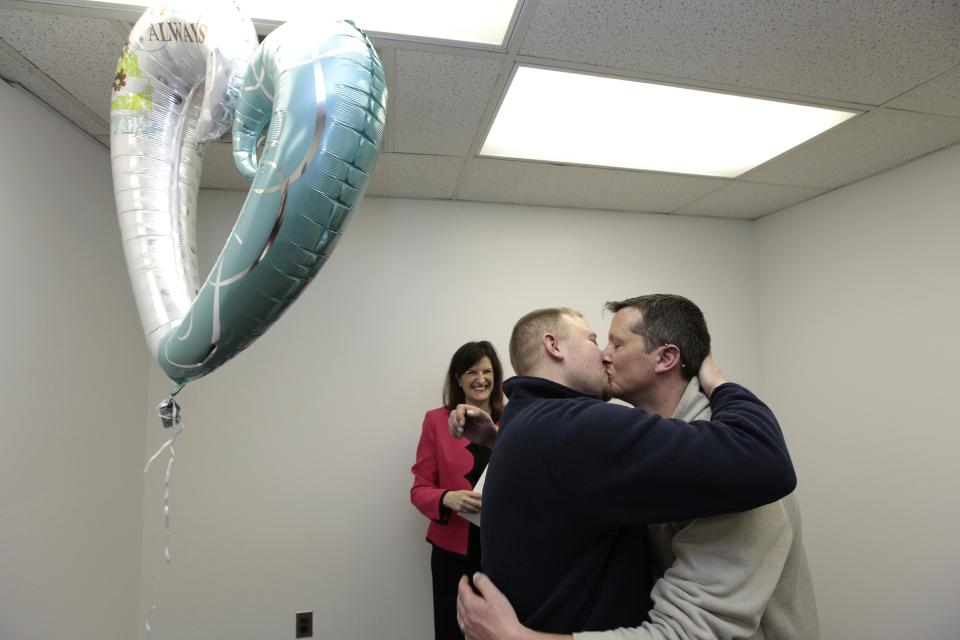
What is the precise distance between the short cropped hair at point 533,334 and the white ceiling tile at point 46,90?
1.49 meters

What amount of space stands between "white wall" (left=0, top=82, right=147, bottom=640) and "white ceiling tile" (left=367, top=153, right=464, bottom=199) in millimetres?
1025

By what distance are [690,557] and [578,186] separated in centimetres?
185

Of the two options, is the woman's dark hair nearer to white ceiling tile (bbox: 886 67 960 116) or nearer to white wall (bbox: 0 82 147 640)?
white wall (bbox: 0 82 147 640)

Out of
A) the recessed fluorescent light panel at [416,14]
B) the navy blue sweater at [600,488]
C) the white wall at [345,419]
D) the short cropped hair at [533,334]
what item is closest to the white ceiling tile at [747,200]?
the white wall at [345,419]

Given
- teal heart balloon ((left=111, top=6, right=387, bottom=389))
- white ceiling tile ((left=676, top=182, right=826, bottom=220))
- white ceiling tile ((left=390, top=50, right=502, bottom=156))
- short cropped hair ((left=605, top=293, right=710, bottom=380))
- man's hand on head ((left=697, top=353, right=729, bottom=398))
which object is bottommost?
man's hand on head ((left=697, top=353, right=729, bottom=398))

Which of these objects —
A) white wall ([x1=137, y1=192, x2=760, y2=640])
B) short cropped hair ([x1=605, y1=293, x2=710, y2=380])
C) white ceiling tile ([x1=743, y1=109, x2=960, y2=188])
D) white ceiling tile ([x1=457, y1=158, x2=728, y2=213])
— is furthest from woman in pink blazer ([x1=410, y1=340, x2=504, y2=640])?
white ceiling tile ([x1=743, y1=109, x2=960, y2=188])

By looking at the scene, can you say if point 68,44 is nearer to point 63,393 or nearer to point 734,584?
point 63,393

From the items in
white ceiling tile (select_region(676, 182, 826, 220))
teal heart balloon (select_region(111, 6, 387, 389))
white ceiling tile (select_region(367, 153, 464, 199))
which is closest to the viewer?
teal heart balloon (select_region(111, 6, 387, 389))

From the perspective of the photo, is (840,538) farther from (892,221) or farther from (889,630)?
(892,221)

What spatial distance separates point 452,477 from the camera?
214 cm

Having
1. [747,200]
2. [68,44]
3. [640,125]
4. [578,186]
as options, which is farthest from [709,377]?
[747,200]

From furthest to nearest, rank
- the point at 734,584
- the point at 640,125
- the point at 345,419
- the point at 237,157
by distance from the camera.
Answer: the point at 345,419 < the point at 640,125 < the point at 734,584 < the point at 237,157

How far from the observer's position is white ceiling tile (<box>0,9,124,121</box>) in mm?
1217

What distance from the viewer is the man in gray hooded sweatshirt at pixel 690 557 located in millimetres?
777
